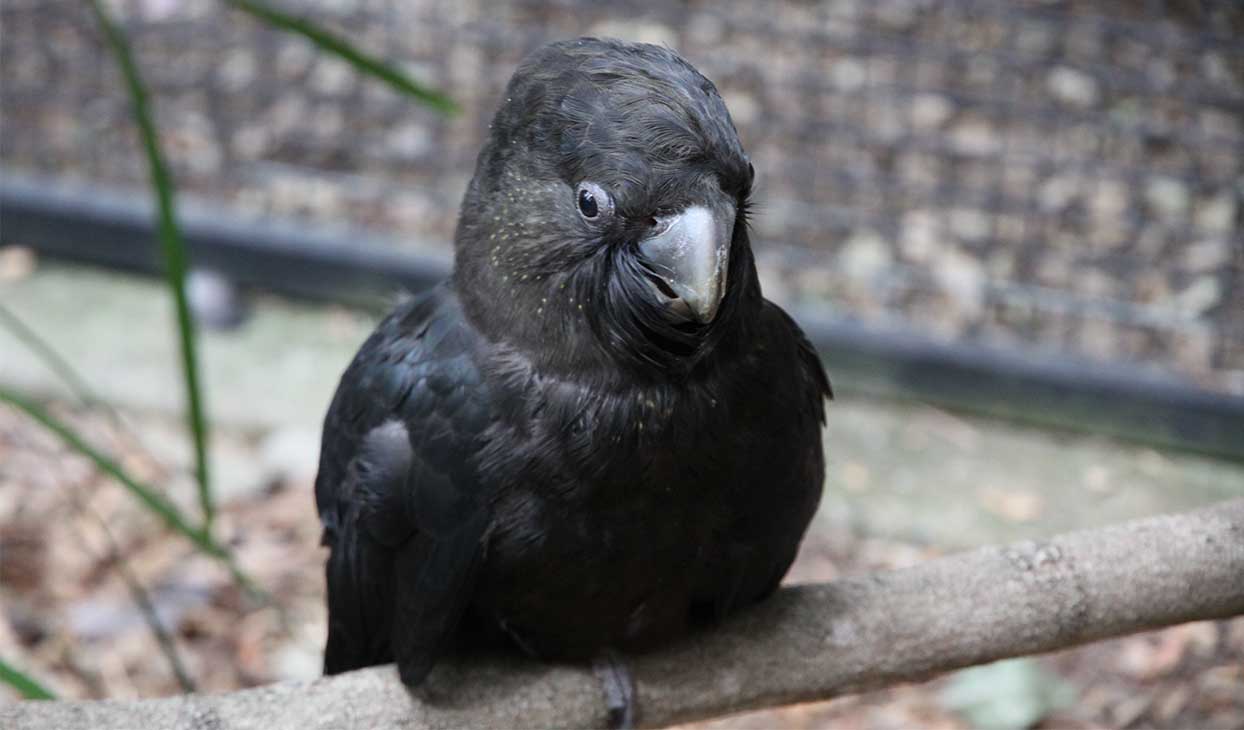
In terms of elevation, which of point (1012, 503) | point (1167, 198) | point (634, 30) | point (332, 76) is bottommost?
point (1012, 503)

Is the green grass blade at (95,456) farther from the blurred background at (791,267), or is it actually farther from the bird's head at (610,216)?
the blurred background at (791,267)

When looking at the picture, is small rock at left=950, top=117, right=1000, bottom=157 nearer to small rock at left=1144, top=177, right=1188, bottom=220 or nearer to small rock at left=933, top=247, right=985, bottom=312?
small rock at left=933, top=247, right=985, bottom=312

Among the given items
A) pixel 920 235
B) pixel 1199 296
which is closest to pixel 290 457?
pixel 920 235

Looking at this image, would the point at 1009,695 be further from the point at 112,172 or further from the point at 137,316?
the point at 112,172

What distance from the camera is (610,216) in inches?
67.8

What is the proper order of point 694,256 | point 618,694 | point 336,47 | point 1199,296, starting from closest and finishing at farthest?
point 694,256 < point 336,47 < point 618,694 < point 1199,296

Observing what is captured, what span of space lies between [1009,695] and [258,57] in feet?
10.7

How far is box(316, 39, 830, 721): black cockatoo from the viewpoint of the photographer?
1.71m

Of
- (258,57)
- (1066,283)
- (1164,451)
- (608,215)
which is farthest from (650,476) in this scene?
(258,57)

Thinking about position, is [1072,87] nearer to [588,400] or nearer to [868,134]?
[868,134]

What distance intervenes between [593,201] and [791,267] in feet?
9.61

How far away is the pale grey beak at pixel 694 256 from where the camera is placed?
166cm

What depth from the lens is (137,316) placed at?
15.3 feet

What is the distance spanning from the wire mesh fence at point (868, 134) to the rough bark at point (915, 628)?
7.18 ft
